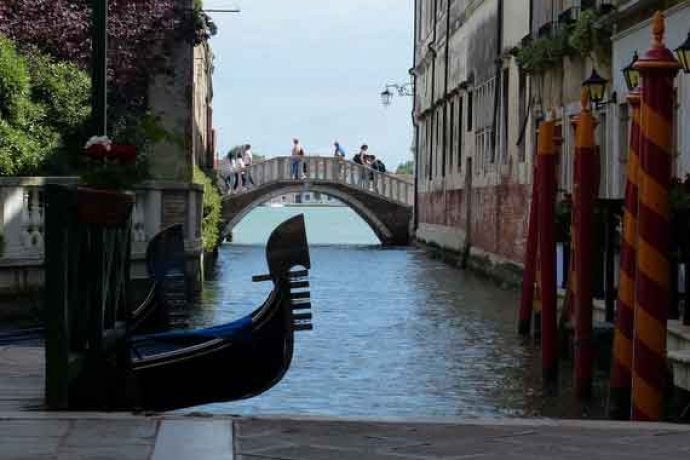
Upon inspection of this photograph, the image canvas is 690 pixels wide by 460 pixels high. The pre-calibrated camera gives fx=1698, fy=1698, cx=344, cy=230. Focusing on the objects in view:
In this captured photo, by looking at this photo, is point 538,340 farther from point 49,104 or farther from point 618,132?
point 49,104

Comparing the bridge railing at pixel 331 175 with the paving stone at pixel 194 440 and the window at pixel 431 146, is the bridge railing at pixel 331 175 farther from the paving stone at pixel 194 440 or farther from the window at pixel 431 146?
the paving stone at pixel 194 440

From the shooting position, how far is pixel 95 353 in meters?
7.34

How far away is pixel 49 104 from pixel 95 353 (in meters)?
11.1

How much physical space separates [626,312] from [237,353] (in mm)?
1898

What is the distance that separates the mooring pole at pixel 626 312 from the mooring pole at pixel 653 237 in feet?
1.62

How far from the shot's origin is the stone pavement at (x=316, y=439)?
5410mm

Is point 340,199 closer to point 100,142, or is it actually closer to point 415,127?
point 415,127

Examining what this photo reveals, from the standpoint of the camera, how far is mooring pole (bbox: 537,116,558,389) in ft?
34.9

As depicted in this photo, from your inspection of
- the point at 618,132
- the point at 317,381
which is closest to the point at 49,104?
the point at 618,132

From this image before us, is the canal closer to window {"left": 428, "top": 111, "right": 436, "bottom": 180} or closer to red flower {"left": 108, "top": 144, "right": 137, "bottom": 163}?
red flower {"left": 108, "top": 144, "right": 137, "bottom": 163}

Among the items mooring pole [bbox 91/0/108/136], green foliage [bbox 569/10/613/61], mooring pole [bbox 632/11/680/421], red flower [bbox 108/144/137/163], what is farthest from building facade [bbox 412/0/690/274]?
red flower [bbox 108/144/137/163]

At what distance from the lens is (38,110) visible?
17797 mm

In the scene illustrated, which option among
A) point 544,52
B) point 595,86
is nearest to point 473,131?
point 544,52

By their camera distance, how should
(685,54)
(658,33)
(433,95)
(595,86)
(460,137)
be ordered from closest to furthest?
(658,33) < (685,54) < (595,86) < (460,137) < (433,95)
